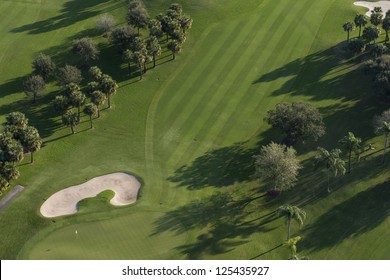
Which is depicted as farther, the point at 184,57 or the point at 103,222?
the point at 184,57

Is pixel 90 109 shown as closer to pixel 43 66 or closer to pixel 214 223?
pixel 43 66

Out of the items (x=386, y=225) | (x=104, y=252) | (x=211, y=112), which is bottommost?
(x=386, y=225)

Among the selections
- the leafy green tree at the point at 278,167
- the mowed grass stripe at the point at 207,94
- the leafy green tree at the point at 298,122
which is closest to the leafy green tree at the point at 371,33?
the mowed grass stripe at the point at 207,94

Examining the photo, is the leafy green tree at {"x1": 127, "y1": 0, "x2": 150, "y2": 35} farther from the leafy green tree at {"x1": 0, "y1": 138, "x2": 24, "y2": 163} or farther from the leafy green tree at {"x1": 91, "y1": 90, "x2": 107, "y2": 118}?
the leafy green tree at {"x1": 0, "y1": 138, "x2": 24, "y2": 163}

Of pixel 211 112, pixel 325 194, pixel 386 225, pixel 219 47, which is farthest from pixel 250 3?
pixel 386 225

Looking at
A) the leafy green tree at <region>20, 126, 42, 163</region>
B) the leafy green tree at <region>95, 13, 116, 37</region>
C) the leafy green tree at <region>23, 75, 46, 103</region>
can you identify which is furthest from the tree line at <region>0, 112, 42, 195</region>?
the leafy green tree at <region>95, 13, 116, 37</region>

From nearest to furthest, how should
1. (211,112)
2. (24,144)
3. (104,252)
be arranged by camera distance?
1. (104,252)
2. (24,144)
3. (211,112)

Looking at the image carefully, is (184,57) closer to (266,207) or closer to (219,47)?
(219,47)
